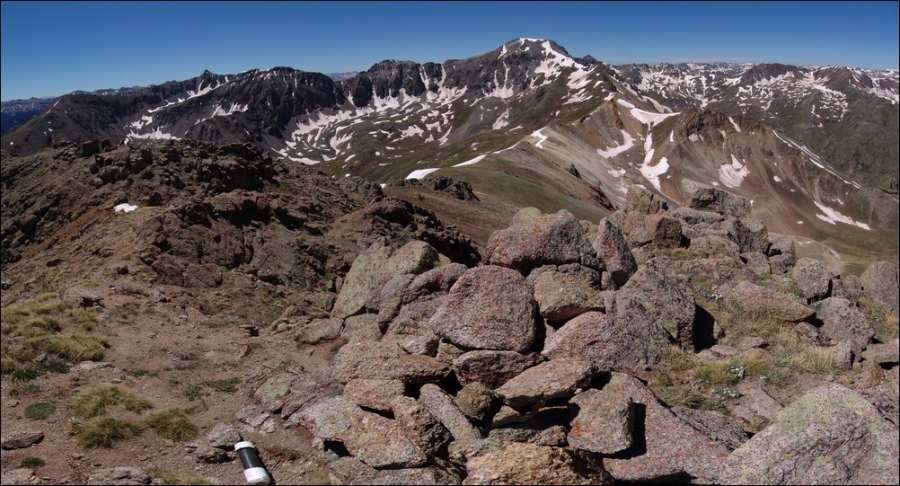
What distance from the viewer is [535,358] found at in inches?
441

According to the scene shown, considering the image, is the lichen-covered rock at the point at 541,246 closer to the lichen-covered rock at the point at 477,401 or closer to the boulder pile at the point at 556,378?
the boulder pile at the point at 556,378

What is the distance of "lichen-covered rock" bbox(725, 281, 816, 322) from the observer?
50.1ft

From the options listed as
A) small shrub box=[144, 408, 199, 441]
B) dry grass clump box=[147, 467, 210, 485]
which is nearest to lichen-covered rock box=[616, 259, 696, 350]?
dry grass clump box=[147, 467, 210, 485]

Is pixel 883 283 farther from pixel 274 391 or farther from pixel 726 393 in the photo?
pixel 274 391

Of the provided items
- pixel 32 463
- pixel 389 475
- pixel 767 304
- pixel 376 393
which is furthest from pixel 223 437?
pixel 767 304

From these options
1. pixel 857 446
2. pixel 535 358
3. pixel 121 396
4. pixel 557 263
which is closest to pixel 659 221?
pixel 557 263

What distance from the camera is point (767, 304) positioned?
15539 mm

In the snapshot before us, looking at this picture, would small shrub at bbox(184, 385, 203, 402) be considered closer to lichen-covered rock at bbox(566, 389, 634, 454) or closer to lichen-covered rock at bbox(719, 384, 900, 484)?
lichen-covered rock at bbox(566, 389, 634, 454)

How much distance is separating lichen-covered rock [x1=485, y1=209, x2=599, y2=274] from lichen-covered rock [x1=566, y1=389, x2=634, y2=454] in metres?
6.68

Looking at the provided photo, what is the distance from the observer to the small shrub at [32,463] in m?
9.37

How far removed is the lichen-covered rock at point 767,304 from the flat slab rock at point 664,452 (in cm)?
841

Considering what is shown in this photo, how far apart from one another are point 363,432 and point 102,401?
24.0ft

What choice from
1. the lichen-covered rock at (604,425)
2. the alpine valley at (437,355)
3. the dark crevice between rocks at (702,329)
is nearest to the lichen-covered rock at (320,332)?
the alpine valley at (437,355)

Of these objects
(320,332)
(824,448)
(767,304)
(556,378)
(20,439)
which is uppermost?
(556,378)
